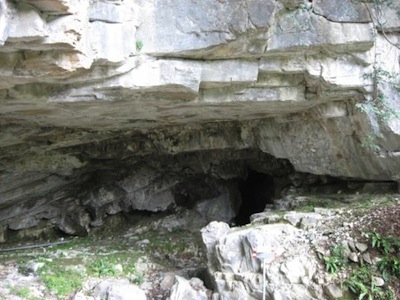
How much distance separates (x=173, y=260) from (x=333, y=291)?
3705 mm

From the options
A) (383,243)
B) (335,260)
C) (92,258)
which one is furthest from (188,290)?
(383,243)

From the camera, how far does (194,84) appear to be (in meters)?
6.75

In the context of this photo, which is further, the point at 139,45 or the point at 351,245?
the point at 351,245

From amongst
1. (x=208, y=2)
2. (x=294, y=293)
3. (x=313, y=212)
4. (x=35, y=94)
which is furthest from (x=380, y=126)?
(x=35, y=94)

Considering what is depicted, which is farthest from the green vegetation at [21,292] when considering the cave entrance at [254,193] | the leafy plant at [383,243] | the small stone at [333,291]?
the cave entrance at [254,193]

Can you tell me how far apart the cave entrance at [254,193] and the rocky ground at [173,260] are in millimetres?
3771

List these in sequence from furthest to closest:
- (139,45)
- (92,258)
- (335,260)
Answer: (92,258), (335,260), (139,45)

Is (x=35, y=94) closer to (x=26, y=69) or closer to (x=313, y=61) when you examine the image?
(x=26, y=69)

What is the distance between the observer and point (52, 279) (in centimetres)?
776

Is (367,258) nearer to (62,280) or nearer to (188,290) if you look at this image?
(188,290)

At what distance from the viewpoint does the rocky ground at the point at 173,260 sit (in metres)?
6.89

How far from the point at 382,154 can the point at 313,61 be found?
243 centimetres

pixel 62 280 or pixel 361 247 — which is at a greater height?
pixel 361 247

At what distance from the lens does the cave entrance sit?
13609 mm
